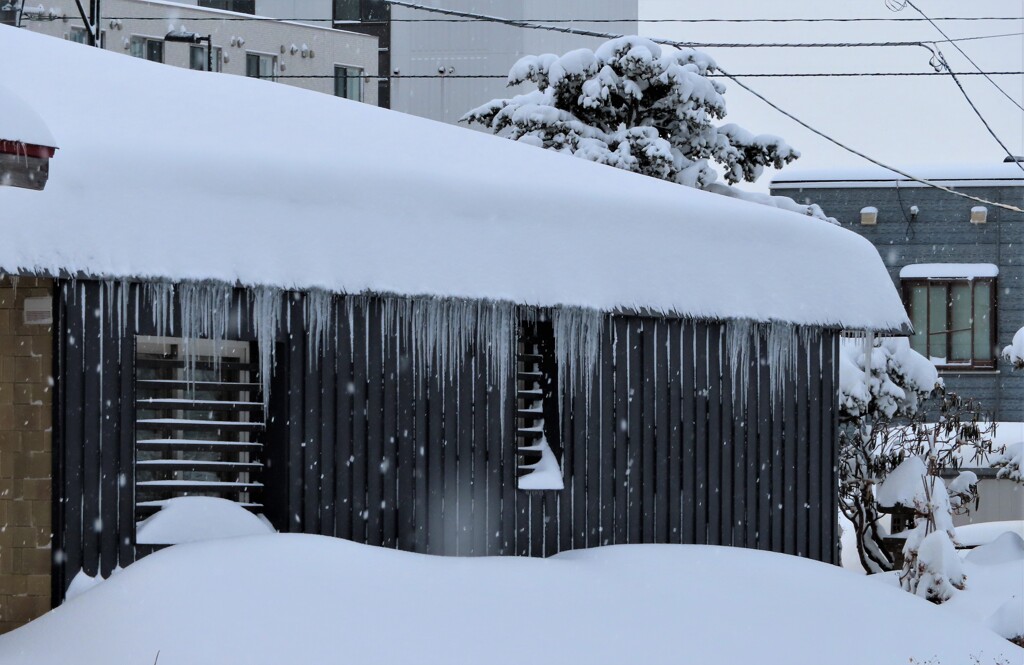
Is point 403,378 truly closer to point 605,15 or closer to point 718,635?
point 718,635

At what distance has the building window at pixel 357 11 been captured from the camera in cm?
3803

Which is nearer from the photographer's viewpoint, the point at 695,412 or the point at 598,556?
the point at 598,556

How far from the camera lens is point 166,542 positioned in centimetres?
742

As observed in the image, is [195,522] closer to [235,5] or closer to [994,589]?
[994,589]

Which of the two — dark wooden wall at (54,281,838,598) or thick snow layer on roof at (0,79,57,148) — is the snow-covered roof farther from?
thick snow layer on roof at (0,79,57,148)

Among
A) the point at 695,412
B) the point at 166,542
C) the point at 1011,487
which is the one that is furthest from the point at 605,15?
the point at 166,542

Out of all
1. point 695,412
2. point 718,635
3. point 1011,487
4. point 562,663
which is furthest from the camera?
point 1011,487

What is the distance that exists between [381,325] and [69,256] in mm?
2136

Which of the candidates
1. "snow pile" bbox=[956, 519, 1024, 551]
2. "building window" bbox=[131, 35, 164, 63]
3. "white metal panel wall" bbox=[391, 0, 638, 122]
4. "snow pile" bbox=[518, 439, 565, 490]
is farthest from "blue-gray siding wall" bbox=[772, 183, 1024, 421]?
"building window" bbox=[131, 35, 164, 63]

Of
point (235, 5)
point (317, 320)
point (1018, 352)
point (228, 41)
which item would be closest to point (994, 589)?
point (1018, 352)

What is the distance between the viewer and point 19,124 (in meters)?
5.59

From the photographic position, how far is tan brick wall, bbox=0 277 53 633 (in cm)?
720

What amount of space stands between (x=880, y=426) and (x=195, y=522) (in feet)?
29.0

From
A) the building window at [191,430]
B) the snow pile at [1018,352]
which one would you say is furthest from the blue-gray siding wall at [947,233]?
the building window at [191,430]
